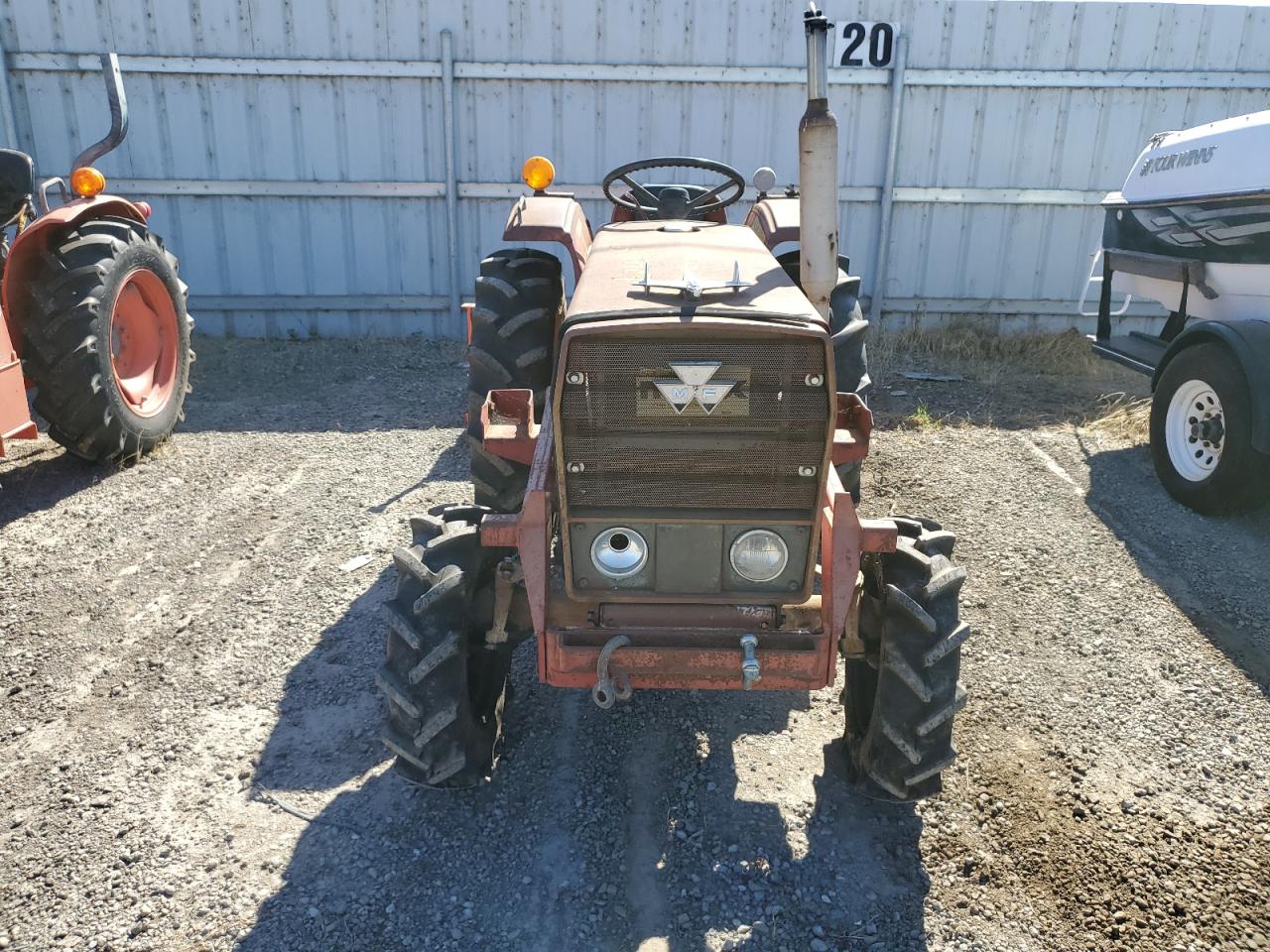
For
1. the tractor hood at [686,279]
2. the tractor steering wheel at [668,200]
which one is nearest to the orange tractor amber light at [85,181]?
the tractor steering wheel at [668,200]

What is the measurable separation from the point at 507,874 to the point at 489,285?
2555mm

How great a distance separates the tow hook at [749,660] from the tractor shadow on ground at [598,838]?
1.83 ft

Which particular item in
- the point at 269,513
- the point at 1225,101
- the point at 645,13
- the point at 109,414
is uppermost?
the point at 645,13

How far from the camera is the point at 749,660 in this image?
7.64ft

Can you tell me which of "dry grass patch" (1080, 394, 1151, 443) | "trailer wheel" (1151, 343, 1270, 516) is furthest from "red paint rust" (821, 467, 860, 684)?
"dry grass patch" (1080, 394, 1151, 443)

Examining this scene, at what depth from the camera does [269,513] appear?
15.4 ft

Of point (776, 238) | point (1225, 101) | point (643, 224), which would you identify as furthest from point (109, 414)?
→ point (1225, 101)

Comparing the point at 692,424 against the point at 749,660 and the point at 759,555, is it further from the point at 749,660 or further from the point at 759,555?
the point at 749,660

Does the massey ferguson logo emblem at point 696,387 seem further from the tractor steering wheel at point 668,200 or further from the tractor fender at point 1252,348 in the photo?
the tractor fender at point 1252,348

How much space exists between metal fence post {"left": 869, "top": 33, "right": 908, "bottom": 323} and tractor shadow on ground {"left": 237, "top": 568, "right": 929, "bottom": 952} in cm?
590

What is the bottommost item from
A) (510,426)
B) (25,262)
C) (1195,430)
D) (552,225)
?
(1195,430)

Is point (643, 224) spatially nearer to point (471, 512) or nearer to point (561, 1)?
point (471, 512)

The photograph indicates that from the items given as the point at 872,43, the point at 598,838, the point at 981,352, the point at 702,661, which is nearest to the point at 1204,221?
the point at 981,352

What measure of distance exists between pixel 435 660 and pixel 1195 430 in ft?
14.5
